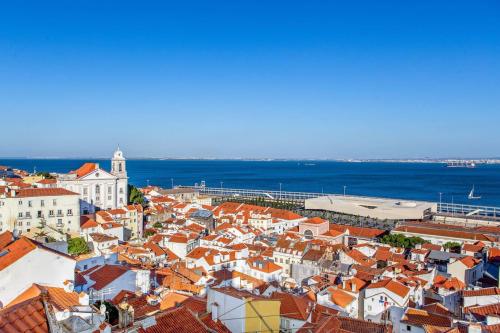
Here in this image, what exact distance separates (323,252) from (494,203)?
58.4 meters

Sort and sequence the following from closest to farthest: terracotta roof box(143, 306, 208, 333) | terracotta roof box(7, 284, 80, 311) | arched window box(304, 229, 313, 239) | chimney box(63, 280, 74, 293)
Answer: terracotta roof box(143, 306, 208, 333) < terracotta roof box(7, 284, 80, 311) < chimney box(63, 280, 74, 293) < arched window box(304, 229, 313, 239)

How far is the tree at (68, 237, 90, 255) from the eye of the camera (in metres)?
24.4

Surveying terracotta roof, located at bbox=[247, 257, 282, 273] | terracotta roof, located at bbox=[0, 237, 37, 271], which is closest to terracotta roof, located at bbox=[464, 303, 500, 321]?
terracotta roof, located at bbox=[0, 237, 37, 271]

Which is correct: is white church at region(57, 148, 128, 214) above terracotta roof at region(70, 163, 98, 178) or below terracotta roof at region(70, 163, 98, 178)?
below

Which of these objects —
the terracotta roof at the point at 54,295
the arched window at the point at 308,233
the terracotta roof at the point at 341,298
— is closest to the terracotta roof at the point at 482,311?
the terracotta roof at the point at 341,298

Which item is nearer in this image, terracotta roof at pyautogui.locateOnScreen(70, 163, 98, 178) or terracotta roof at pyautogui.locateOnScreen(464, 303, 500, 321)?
terracotta roof at pyautogui.locateOnScreen(464, 303, 500, 321)

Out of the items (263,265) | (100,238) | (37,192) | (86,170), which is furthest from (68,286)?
(86,170)

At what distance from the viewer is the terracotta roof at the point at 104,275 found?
1355 centimetres

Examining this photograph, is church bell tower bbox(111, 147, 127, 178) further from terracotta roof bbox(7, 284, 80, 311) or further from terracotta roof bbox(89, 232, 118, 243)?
terracotta roof bbox(7, 284, 80, 311)

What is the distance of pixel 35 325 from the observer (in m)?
3.59

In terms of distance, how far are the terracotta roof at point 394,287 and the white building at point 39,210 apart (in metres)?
21.5

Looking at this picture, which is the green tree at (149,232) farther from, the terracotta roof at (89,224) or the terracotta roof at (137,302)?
the terracotta roof at (137,302)

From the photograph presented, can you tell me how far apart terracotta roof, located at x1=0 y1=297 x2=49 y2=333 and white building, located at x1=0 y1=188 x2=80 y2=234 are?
26501 millimetres

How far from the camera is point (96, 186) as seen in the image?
40.2 meters
